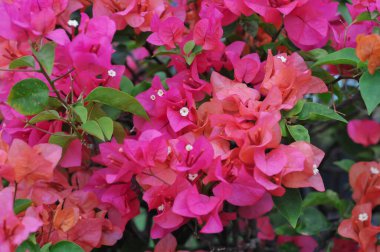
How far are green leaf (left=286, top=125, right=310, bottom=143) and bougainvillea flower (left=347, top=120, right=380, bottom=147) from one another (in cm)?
67

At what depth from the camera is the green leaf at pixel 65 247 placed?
914 millimetres

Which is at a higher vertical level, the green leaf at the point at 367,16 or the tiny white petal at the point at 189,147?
the green leaf at the point at 367,16

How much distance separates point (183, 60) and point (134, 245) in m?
0.50

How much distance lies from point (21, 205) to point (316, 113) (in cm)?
51

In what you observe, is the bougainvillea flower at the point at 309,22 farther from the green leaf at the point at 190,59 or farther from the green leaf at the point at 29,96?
the green leaf at the point at 29,96

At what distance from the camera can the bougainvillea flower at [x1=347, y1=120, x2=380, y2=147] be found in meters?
1.64

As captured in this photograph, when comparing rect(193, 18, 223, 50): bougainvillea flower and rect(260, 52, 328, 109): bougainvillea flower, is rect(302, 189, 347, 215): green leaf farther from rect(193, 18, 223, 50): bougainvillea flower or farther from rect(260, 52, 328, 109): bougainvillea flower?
rect(193, 18, 223, 50): bougainvillea flower

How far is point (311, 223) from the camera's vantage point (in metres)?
1.38

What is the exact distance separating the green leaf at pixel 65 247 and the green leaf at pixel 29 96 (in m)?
0.22

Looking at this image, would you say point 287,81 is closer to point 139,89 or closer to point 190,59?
point 190,59

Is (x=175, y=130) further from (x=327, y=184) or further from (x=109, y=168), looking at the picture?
(x=327, y=184)

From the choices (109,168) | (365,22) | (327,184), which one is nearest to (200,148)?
(109,168)

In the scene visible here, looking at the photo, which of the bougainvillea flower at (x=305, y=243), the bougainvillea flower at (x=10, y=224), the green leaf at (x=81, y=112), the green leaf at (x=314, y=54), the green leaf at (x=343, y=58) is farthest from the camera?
the bougainvillea flower at (x=305, y=243)

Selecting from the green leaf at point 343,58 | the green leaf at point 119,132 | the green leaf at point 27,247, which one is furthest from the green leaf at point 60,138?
the green leaf at point 343,58
